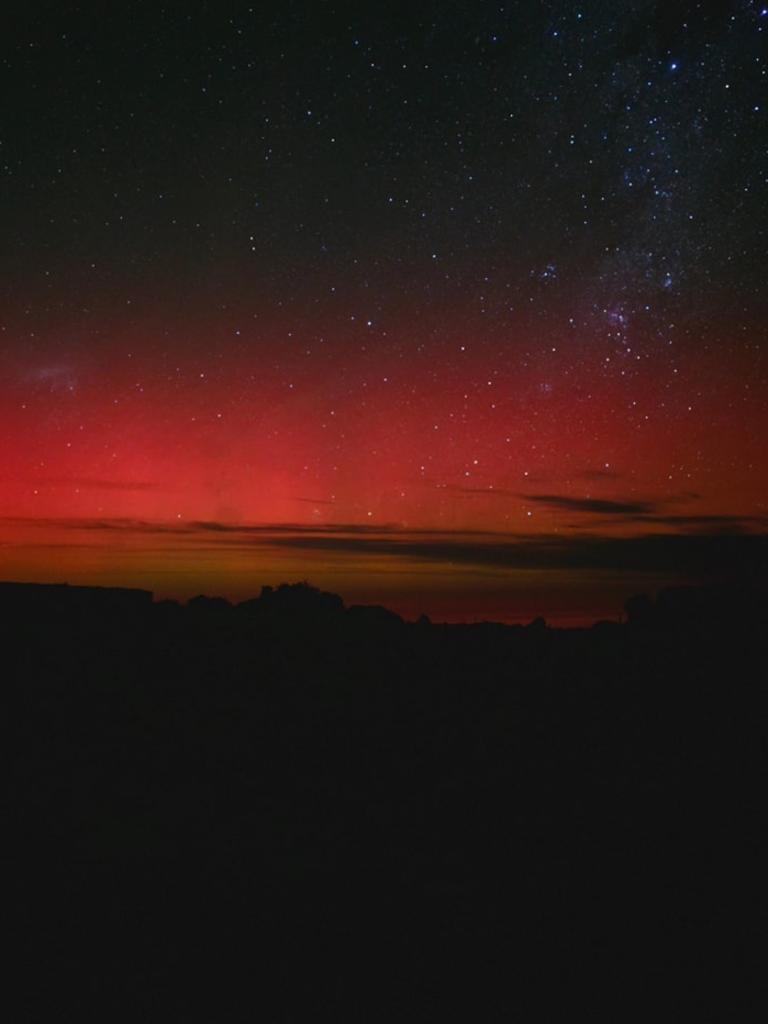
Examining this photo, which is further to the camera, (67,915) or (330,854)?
(330,854)

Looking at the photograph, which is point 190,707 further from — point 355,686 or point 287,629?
point 287,629

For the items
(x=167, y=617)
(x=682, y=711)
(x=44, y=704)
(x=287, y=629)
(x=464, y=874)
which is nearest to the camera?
(x=464, y=874)

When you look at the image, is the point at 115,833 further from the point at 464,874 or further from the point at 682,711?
the point at 682,711

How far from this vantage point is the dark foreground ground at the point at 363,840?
4.41 metres

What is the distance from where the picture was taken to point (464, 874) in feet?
19.7

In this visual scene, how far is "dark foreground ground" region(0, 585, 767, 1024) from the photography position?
4.41 metres

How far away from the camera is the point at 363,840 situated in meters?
6.59

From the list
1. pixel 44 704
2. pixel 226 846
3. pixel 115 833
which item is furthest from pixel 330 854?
pixel 44 704

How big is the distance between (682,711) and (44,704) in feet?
30.8

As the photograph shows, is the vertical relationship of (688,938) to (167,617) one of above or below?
below

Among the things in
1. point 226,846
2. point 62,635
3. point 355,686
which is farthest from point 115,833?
point 62,635

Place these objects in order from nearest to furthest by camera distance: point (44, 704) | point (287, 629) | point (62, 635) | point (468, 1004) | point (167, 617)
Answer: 1. point (468, 1004)
2. point (44, 704)
3. point (62, 635)
4. point (167, 617)
5. point (287, 629)

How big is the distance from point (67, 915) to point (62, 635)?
9615 millimetres

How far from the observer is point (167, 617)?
1681 centimetres
